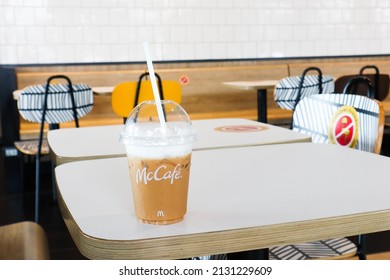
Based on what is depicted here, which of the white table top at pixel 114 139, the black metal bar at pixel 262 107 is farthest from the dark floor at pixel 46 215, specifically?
the black metal bar at pixel 262 107

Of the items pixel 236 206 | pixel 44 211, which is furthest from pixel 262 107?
pixel 236 206

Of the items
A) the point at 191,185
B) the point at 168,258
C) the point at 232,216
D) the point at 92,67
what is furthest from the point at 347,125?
the point at 92,67

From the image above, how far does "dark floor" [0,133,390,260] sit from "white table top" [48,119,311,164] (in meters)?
1.05

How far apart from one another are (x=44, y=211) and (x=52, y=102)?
775 millimetres

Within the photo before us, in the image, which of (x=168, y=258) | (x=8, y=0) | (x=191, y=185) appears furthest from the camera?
(x=8, y=0)

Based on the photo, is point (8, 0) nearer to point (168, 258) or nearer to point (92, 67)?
point (92, 67)

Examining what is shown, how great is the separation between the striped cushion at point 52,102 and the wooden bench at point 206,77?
1.53 metres

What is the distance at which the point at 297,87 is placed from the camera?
14.8ft

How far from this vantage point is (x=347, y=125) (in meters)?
1.94

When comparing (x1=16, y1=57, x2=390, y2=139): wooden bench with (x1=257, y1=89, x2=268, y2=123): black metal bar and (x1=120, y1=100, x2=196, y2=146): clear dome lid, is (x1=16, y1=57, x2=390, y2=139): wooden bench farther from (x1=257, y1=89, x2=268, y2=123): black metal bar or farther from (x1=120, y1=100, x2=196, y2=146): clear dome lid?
(x1=120, y1=100, x2=196, y2=146): clear dome lid

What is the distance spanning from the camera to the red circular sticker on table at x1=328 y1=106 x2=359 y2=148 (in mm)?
1894

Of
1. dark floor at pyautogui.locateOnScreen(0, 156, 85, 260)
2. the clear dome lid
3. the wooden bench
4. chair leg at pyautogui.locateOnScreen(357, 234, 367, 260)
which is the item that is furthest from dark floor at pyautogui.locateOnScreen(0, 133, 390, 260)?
the clear dome lid

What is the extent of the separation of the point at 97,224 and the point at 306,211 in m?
0.35

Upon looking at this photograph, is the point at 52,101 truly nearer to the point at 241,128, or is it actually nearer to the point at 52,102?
the point at 52,102
